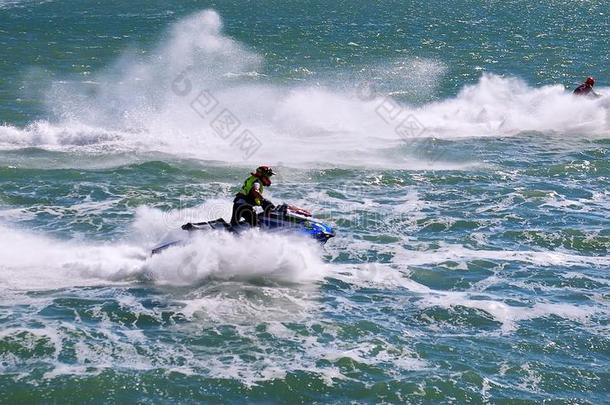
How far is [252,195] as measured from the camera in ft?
70.5

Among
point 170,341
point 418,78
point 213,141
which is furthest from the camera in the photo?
point 418,78

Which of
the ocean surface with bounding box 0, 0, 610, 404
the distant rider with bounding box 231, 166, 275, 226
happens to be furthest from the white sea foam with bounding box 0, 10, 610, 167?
the distant rider with bounding box 231, 166, 275, 226

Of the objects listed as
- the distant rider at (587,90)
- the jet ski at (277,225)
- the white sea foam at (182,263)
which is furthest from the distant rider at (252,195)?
the distant rider at (587,90)

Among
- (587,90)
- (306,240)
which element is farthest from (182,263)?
(587,90)

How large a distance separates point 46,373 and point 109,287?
440 cm

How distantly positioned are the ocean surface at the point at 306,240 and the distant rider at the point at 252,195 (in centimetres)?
56

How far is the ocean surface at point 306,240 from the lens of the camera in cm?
1722

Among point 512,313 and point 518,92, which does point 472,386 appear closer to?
point 512,313

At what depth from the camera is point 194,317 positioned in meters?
19.2

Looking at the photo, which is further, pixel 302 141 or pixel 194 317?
pixel 302 141

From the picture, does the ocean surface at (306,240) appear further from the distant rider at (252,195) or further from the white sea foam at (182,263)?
the distant rider at (252,195)

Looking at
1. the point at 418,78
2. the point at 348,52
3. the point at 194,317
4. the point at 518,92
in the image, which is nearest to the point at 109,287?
the point at 194,317

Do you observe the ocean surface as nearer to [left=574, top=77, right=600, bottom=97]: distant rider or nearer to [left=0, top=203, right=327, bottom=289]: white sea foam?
[left=0, top=203, right=327, bottom=289]: white sea foam

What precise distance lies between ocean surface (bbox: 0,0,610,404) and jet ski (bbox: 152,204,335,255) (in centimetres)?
29
